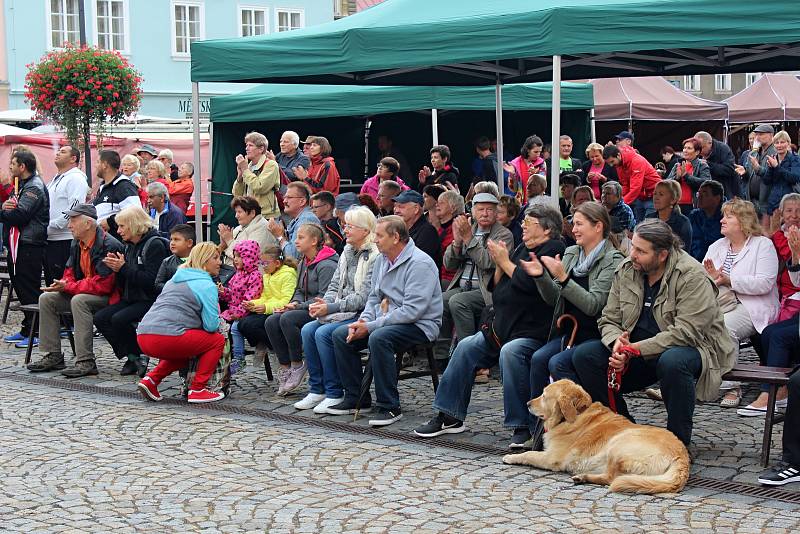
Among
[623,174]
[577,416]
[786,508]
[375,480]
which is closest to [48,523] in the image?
[375,480]

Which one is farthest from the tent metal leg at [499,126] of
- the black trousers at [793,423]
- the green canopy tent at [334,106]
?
the black trousers at [793,423]

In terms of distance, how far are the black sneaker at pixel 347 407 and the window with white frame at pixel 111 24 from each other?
87.6 feet

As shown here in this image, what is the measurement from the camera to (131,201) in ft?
A: 36.3

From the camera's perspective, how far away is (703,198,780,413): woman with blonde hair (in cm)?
751

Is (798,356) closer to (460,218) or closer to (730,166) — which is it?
(460,218)

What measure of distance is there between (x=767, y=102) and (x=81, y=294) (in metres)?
20.1

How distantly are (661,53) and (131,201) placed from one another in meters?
5.17

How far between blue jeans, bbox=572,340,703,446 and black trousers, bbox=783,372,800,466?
0.54 metres

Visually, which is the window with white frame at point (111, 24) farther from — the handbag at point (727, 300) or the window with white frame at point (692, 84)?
the handbag at point (727, 300)

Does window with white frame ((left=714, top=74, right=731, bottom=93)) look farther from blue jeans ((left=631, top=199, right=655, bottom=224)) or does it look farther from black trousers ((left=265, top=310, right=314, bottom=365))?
black trousers ((left=265, top=310, right=314, bottom=365))

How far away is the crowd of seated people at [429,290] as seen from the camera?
649cm

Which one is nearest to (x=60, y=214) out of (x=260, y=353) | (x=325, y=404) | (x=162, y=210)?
(x=162, y=210)

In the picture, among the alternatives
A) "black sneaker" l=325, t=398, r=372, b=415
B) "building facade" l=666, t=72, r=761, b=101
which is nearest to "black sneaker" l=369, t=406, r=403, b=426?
"black sneaker" l=325, t=398, r=372, b=415

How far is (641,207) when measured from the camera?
13227mm
